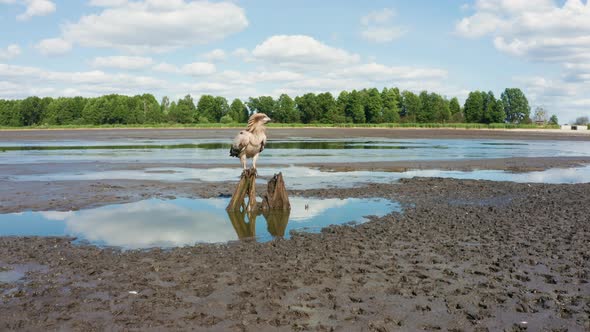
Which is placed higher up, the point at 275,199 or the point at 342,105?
the point at 342,105

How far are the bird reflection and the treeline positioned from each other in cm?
13401

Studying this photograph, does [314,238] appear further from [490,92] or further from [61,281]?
[490,92]

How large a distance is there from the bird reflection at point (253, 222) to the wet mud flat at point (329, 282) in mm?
1019

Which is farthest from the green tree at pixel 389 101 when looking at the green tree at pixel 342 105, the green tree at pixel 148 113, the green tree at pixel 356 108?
the green tree at pixel 148 113

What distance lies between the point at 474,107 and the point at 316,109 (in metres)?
45.5

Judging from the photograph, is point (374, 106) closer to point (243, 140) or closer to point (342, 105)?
point (342, 105)

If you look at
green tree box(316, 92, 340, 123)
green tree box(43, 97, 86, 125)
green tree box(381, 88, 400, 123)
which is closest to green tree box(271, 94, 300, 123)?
green tree box(316, 92, 340, 123)

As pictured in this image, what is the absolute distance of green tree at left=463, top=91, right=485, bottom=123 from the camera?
145125 millimetres

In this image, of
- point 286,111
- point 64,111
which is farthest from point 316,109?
point 64,111

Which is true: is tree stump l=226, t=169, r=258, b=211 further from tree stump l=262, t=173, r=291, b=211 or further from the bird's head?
the bird's head

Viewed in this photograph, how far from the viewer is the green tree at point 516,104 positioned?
504ft

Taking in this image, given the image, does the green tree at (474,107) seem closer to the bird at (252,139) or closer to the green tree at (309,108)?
the green tree at (309,108)

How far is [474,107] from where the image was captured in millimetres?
145375

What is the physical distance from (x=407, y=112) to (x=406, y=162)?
5113 inches
